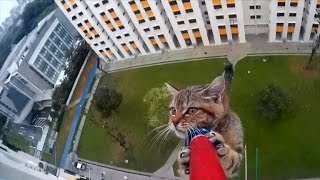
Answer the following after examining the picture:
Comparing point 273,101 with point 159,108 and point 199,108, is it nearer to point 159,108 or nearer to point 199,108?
point 159,108

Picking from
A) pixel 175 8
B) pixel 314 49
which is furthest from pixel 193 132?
pixel 175 8

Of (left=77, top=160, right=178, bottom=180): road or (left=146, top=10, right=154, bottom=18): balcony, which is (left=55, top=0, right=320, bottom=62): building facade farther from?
(left=77, top=160, right=178, bottom=180): road

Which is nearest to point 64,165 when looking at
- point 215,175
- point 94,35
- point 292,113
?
point 94,35

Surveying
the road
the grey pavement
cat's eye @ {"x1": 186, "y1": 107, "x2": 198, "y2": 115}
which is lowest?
cat's eye @ {"x1": 186, "y1": 107, "x2": 198, "y2": 115}

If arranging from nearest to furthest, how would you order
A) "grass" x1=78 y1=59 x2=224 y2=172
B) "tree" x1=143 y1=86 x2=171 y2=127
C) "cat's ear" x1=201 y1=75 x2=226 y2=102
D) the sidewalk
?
A: 1. "cat's ear" x1=201 y1=75 x2=226 y2=102
2. "tree" x1=143 y1=86 x2=171 y2=127
3. "grass" x1=78 y1=59 x2=224 y2=172
4. the sidewalk

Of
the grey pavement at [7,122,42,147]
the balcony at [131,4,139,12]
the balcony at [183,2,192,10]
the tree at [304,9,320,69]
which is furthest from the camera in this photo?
the grey pavement at [7,122,42,147]

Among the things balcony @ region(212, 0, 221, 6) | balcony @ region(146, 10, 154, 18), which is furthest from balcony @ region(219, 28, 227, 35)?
balcony @ region(146, 10, 154, 18)

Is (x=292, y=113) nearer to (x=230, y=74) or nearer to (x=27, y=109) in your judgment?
(x=230, y=74)
